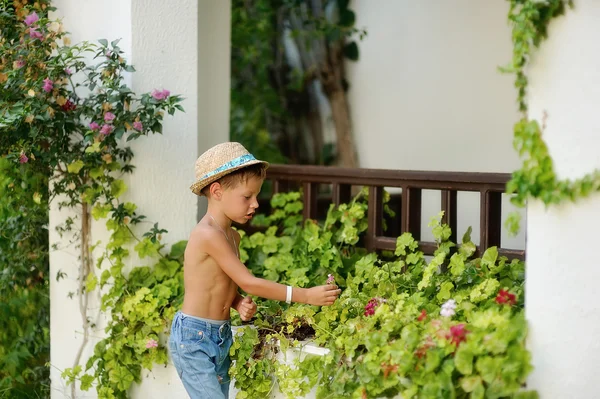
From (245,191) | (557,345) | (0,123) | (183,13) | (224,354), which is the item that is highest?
(183,13)

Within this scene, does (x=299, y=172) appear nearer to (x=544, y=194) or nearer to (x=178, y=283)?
(x=178, y=283)

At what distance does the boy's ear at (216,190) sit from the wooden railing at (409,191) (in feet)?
3.90

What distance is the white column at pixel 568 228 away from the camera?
274 cm

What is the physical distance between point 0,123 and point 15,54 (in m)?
0.46

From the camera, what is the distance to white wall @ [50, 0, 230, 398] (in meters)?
4.43

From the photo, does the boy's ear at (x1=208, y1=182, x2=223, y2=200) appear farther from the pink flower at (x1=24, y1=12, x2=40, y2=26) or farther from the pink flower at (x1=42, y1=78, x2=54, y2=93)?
the pink flower at (x1=24, y1=12, x2=40, y2=26)

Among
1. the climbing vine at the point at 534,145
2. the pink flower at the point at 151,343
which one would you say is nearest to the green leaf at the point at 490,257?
the climbing vine at the point at 534,145

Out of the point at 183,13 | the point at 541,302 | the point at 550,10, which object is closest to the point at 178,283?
the point at 183,13

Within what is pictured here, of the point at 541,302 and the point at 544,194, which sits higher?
the point at 544,194

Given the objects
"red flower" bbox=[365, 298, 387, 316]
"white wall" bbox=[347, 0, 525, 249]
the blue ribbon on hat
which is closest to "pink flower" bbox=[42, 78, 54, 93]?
the blue ribbon on hat

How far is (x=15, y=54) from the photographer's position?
421 centimetres

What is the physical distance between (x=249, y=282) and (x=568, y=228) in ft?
4.26

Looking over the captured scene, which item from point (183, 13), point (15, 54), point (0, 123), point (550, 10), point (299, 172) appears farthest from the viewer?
point (299, 172)

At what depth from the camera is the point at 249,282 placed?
343 cm
